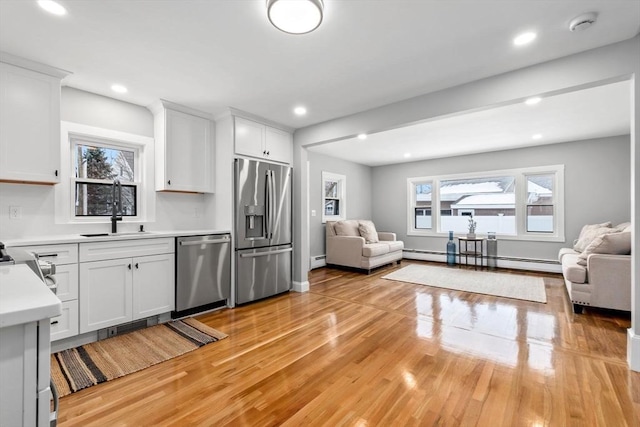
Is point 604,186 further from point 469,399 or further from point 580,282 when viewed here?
point 469,399

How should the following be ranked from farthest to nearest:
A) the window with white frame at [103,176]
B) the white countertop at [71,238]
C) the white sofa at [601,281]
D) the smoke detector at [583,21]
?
the white sofa at [601,281]
the window with white frame at [103,176]
the white countertop at [71,238]
the smoke detector at [583,21]

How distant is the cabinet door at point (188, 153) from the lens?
3.46 metres

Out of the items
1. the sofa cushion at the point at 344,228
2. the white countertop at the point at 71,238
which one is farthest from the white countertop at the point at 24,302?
the sofa cushion at the point at 344,228

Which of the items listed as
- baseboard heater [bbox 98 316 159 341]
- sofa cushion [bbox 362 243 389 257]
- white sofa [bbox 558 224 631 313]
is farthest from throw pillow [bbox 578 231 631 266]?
baseboard heater [bbox 98 316 159 341]

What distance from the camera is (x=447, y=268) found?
6.00 metres

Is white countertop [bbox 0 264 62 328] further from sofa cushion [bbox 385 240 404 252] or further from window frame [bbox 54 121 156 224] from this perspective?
sofa cushion [bbox 385 240 404 252]

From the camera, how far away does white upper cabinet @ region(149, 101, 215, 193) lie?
135 inches

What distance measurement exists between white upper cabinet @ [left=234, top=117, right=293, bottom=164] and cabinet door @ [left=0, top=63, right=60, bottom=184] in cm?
173

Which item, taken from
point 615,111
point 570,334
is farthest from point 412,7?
point 615,111

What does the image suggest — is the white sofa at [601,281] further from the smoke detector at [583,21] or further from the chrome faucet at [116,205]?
the chrome faucet at [116,205]

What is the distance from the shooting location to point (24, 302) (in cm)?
76

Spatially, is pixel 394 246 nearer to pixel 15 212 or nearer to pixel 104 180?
pixel 104 180

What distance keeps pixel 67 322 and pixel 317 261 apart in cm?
428

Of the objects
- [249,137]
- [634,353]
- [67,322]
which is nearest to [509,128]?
[634,353]
